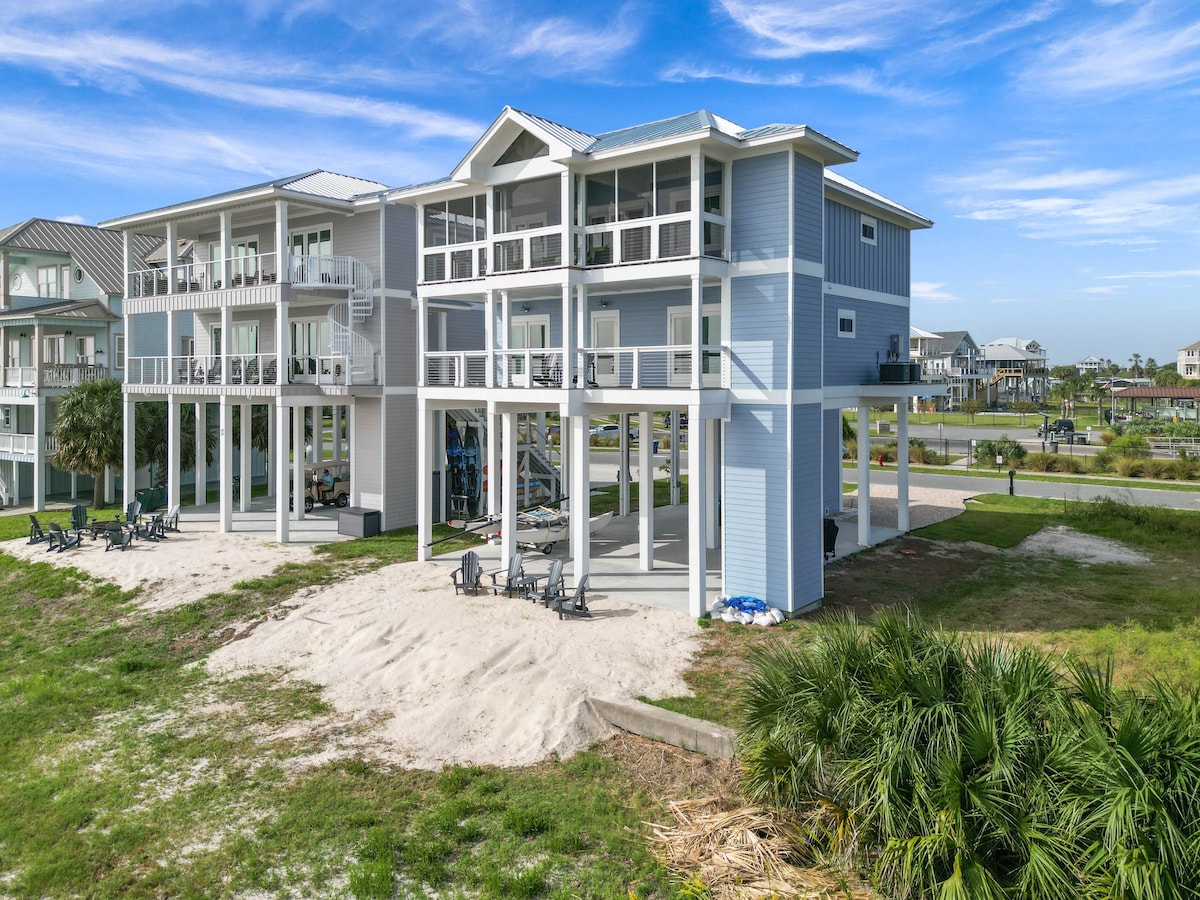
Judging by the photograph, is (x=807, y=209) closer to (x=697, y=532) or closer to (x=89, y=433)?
(x=697, y=532)

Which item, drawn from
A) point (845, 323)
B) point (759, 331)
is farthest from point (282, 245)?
point (845, 323)

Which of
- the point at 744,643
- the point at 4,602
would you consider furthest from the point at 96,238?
the point at 744,643

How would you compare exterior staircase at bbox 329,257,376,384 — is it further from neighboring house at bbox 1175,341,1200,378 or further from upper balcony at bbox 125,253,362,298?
neighboring house at bbox 1175,341,1200,378

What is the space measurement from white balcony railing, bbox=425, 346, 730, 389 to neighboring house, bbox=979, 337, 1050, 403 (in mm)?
94123

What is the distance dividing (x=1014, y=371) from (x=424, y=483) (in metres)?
99.9

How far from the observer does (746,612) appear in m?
16.6

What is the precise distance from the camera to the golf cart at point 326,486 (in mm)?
30234

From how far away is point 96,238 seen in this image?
38.0 meters

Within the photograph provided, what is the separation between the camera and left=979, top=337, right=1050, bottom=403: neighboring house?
10506 centimetres

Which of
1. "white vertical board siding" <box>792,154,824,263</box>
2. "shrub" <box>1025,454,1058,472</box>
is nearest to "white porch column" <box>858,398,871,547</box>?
"white vertical board siding" <box>792,154,824,263</box>

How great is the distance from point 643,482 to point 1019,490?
2199 centimetres

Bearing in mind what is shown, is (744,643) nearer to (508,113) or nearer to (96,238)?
(508,113)

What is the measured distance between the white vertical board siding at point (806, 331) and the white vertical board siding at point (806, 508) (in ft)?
2.00

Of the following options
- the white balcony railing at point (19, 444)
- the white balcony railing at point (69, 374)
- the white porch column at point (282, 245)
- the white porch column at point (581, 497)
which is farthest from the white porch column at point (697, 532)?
the white balcony railing at point (19, 444)
